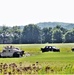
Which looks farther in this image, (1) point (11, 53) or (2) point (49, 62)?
(1) point (11, 53)

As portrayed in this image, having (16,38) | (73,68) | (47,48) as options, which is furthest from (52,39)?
(73,68)

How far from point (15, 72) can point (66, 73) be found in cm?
354

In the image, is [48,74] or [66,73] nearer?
[48,74]

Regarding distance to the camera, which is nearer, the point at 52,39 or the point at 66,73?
the point at 66,73

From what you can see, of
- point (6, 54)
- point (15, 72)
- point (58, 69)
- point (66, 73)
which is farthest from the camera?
point (6, 54)

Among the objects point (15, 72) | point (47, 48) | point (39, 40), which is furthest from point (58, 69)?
point (39, 40)

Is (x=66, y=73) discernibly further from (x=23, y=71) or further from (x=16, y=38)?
(x=16, y=38)

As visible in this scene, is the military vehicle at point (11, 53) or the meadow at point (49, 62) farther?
the military vehicle at point (11, 53)

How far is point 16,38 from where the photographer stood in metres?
199

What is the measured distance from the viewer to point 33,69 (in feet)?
70.8

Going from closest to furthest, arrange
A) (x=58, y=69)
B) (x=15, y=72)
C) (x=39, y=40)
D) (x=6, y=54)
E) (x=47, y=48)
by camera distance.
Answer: (x=15, y=72), (x=58, y=69), (x=6, y=54), (x=47, y=48), (x=39, y=40)

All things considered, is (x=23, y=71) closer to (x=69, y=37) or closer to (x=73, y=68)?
(x=73, y=68)

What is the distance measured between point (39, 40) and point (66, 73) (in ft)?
546

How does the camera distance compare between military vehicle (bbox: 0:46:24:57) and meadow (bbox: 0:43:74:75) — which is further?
military vehicle (bbox: 0:46:24:57)
